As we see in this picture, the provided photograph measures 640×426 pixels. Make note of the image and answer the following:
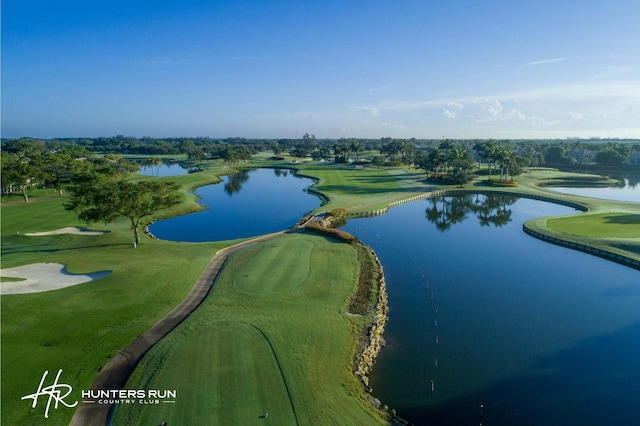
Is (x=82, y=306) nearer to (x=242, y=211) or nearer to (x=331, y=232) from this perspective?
(x=331, y=232)

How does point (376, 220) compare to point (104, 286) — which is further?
point (376, 220)

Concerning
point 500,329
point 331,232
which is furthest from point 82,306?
point 500,329

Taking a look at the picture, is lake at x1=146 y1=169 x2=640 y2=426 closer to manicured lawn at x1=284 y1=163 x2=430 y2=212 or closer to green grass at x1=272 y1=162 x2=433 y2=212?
green grass at x1=272 y1=162 x2=433 y2=212

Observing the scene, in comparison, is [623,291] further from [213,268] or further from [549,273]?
[213,268]

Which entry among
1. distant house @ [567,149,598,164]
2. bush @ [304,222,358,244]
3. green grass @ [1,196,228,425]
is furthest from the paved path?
distant house @ [567,149,598,164]

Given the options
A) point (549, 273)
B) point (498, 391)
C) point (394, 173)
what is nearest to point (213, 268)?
point (498, 391)

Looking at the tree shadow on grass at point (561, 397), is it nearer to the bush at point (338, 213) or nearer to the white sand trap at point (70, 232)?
the bush at point (338, 213)

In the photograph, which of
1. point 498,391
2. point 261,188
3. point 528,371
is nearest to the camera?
point 498,391
